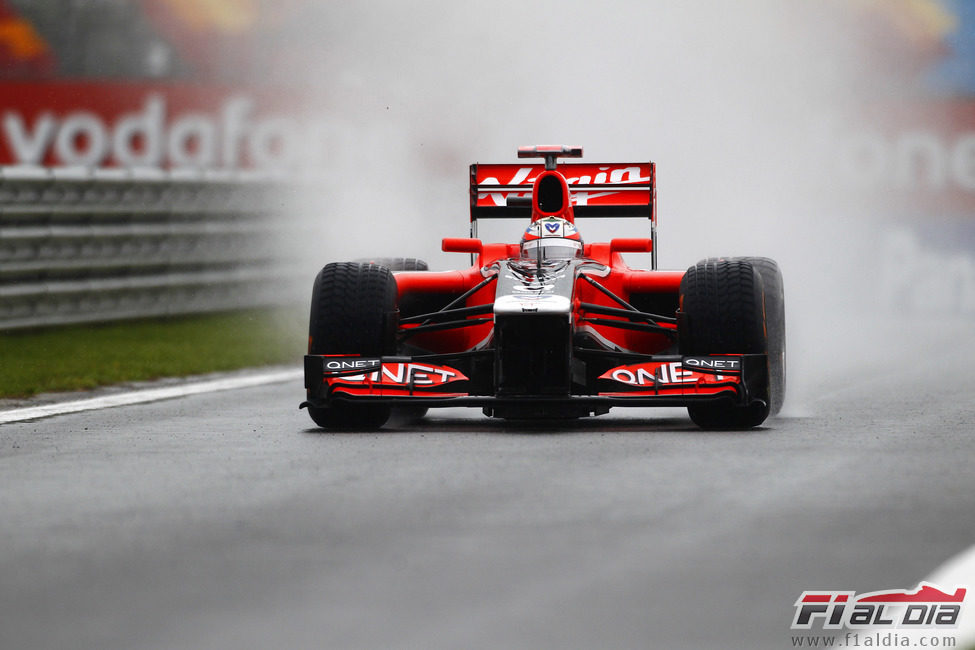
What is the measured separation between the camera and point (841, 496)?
266 inches

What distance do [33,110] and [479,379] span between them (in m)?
16.7

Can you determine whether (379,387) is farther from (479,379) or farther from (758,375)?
(758,375)

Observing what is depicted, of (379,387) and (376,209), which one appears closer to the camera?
(379,387)

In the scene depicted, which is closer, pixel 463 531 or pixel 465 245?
pixel 463 531

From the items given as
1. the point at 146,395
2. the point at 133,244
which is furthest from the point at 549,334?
the point at 133,244

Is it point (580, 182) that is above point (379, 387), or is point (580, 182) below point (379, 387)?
above

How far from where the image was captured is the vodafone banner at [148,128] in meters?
25.0

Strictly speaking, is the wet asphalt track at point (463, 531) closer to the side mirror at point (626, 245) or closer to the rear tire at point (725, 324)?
the rear tire at point (725, 324)

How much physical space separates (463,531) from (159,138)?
64.7 ft

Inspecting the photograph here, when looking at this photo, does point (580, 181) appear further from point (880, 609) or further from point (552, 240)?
point (880, 609)

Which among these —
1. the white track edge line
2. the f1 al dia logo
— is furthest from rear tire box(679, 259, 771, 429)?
the f1 al dia logo

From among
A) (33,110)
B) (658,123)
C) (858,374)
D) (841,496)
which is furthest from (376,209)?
(841,496)

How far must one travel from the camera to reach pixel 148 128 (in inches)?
988

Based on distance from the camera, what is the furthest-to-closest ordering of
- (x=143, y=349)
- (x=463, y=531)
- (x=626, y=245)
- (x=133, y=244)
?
(x=133, y=244), (x=143, y=349), (x=626, y=245), (x=463, y=531)
